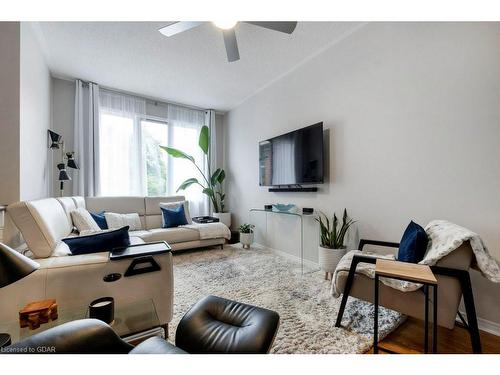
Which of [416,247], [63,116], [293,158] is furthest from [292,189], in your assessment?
[63,116]

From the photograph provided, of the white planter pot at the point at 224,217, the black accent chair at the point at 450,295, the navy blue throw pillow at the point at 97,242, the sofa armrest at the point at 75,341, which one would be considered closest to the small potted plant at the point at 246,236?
the white planter pot at the point at 224,217

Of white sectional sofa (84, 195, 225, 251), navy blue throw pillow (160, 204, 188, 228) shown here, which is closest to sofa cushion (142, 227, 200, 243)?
white sectional sofa (84, 195, 225, 251)

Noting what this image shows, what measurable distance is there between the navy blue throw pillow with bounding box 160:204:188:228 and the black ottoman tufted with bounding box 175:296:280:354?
8.22 feet

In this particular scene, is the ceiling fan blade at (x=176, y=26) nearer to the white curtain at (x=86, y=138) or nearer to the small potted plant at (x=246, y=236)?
the white curtain at (x=86, y=138)

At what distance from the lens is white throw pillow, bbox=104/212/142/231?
299 cm

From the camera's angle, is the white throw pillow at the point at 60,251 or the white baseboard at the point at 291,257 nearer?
the white throw pillow at the point at 60,251

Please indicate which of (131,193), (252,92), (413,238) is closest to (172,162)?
(131,193)

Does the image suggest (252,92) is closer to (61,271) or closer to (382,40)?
(382,40)

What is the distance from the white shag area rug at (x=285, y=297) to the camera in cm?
142

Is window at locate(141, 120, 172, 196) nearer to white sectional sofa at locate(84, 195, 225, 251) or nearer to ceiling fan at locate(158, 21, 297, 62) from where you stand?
white sectional sofa at locate(84, 195, 225, 251)

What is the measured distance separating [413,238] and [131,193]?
416 cm

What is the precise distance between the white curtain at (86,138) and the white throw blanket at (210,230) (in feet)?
5.59

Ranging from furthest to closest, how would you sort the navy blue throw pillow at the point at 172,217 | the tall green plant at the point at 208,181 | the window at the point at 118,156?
the tall green plant at the point at 208,181 → the window at the point at 118,156 → the navy blue throw pillow at the point at 172,217

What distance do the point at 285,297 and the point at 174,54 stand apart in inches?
124
